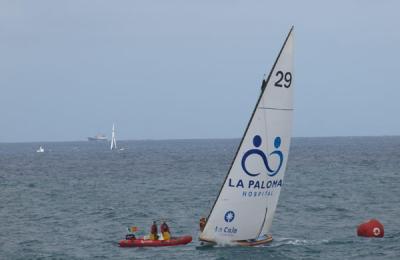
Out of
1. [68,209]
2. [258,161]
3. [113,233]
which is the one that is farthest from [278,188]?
[68,209]

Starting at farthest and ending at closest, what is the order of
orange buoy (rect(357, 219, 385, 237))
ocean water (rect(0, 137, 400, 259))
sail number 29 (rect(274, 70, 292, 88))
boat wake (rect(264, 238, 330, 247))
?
orange buoy (rect(357, 219, 385, 237))
boat wake (rect(264, 238, 330, 247))
ocean water (rect(0, 137, 400, 259))
sail number 29 (rect(274, 70, 292, 88))

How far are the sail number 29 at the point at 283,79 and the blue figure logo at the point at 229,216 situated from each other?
269 inches

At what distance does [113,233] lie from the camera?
4803 centimetres

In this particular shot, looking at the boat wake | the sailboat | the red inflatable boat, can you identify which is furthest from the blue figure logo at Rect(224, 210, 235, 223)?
the red inflatable boat

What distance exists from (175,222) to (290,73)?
21.6 m

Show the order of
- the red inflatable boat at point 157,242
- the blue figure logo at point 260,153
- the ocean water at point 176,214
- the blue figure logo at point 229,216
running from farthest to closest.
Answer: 1. the red inflatable boat at point 157,242
2. the ocean water at point 176,214
3. the blue figure logo at point 229,216
4. the blue figure logo at point 260,153

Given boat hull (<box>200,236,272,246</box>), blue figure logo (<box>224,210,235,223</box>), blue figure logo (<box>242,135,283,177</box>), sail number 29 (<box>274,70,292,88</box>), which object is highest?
sail number 29 (<box>274,70,292,88</box>)

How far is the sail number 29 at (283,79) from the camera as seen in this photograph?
3400 cm

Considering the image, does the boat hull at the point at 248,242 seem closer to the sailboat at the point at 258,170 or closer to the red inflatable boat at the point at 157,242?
the sailboat at the point at 258,170

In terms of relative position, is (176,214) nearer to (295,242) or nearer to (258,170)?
(295,242)

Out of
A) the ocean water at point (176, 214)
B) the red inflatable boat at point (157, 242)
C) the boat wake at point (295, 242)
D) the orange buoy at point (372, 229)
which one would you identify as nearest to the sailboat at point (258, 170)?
the ocean water at point (176, 214)

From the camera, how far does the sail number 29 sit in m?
34.0

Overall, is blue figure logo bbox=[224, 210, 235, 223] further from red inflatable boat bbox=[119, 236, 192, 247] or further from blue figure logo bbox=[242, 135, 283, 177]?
red inflatable boat bbox=[119, 236, 192, 247]

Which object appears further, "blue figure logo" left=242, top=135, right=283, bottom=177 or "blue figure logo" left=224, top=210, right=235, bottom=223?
"blue figure logo" left=224, top=210, right=235, bottom=223
